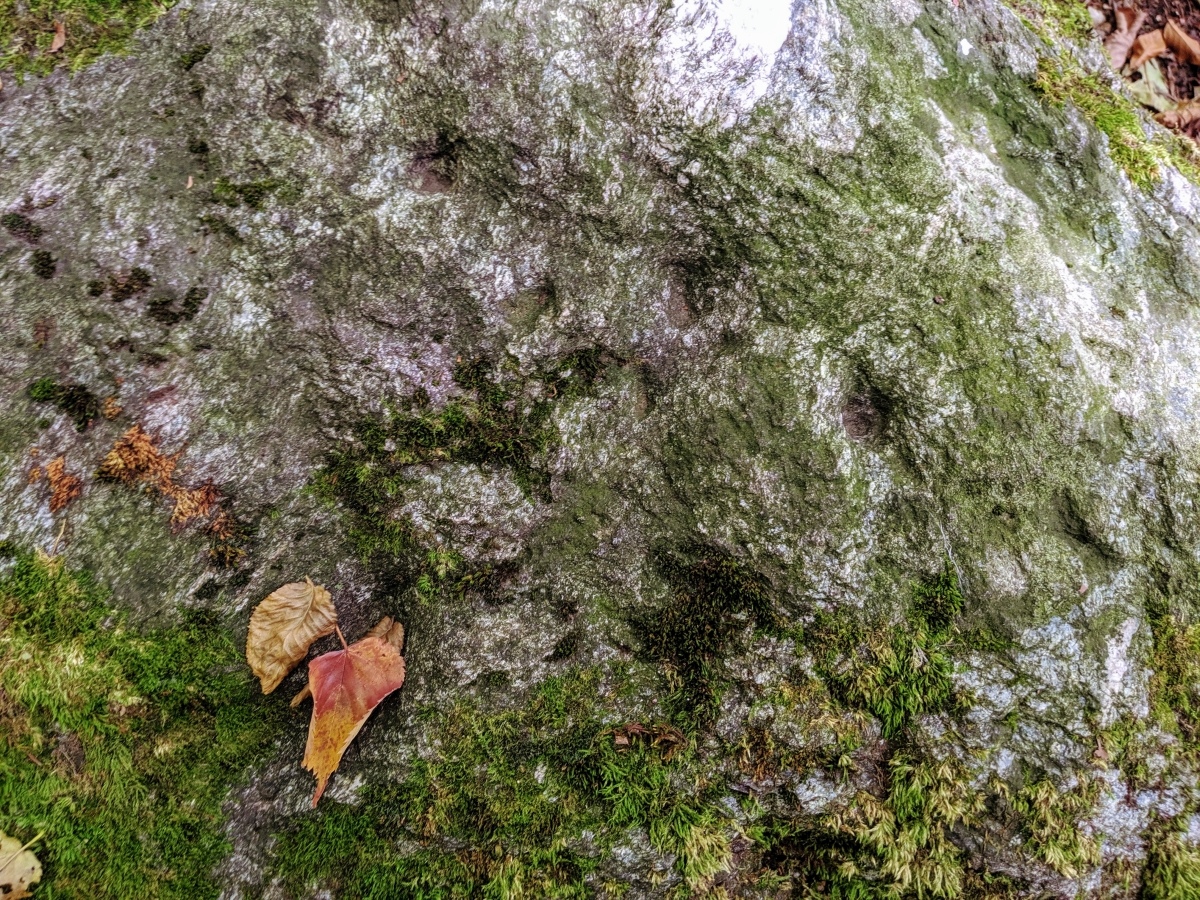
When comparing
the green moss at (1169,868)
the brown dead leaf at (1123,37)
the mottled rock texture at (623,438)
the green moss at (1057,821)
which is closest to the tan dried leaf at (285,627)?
the mottled rock texture at (623,438)

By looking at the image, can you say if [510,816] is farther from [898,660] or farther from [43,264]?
[43,264]

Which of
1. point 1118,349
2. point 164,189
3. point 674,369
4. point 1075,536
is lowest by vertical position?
point 164,189

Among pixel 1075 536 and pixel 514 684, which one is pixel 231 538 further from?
pixel 1075 536

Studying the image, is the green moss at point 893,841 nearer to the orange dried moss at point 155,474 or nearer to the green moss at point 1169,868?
the green moss at point 1169,868

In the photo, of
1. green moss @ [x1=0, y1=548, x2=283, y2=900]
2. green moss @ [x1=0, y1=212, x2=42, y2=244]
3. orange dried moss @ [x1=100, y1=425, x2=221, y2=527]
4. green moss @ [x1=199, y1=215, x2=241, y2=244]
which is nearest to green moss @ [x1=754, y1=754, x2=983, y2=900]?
green moss @ [x1=0, y1=548, x2=283, y2=900]

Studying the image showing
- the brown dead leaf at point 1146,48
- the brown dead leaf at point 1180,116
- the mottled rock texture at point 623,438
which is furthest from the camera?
the brown dead leaf at point 1146,48

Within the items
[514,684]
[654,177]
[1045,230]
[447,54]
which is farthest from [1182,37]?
[514,684]
